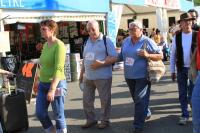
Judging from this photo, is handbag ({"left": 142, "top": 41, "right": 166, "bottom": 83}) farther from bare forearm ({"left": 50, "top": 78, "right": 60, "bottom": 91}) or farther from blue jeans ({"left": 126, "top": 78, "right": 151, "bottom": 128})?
bare forearm ({"left": 50, "top": 78, "right": 60, "bottom": 91})

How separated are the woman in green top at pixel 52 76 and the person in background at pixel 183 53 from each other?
2.02 metres

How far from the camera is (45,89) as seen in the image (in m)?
5.08

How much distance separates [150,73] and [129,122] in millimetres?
1209

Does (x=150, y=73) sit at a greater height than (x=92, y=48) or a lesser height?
lesser

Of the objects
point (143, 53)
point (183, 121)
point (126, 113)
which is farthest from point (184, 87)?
point (126, 113)

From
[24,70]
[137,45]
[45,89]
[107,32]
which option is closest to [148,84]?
[137,45]

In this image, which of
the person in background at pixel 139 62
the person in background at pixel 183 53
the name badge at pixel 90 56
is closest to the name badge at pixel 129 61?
the person in background at pixel 139 62

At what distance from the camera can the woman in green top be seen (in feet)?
16.0

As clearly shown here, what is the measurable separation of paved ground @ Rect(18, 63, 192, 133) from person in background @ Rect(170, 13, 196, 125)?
37 cm

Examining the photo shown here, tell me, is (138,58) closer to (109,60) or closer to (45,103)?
(109,60)

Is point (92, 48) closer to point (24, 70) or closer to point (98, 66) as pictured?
point (98, 66)

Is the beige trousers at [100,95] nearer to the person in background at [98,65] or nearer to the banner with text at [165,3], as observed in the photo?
the person in background at [98,65]

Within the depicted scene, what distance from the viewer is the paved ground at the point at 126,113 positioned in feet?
20.7

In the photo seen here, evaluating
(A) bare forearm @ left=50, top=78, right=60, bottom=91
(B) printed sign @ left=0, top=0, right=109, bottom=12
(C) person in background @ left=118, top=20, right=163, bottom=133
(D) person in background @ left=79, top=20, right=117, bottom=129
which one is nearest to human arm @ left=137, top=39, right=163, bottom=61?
(C) person in background @ left=118, top=20, right=163, bottom=133
